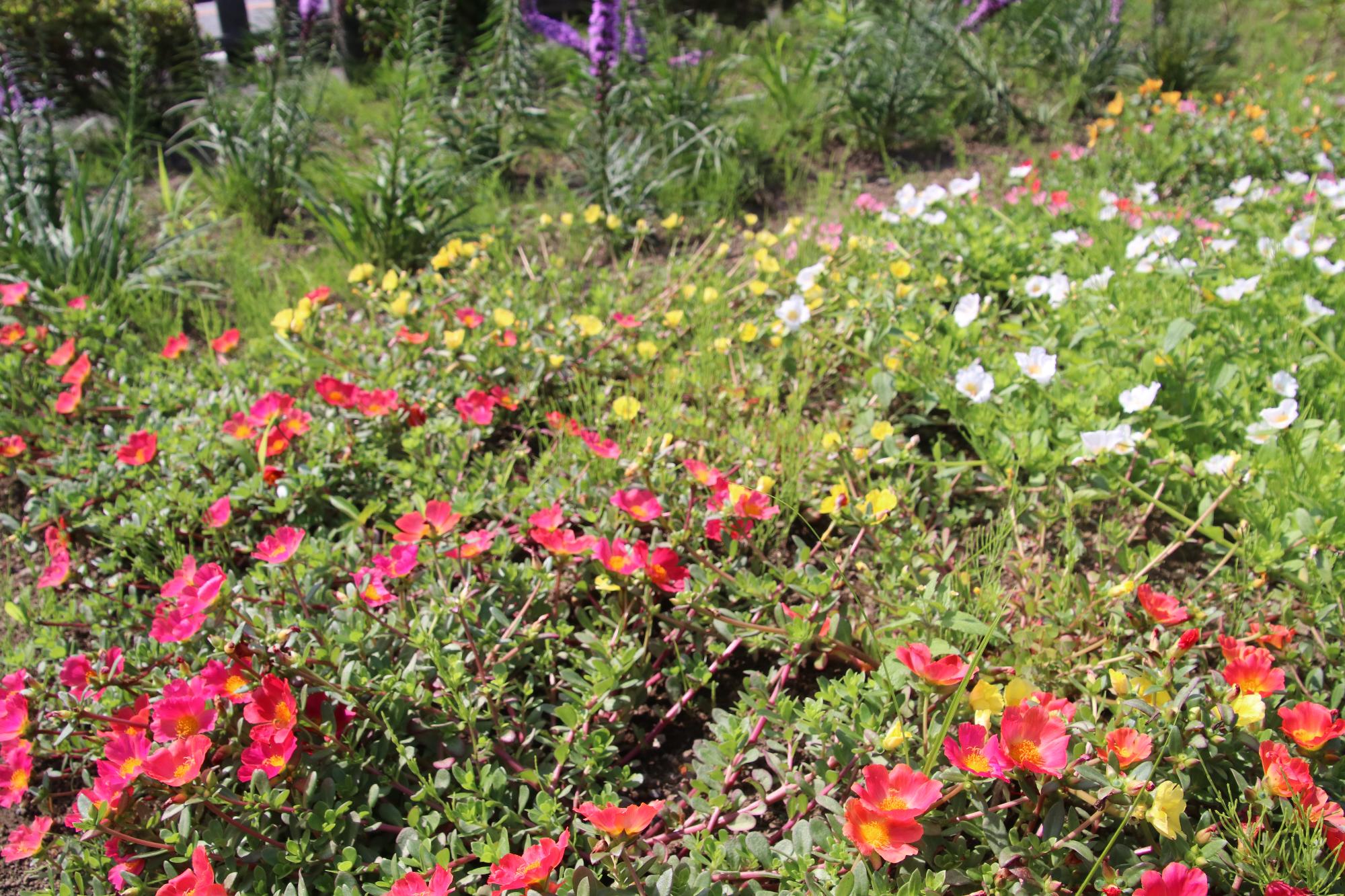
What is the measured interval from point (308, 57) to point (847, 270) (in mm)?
2859

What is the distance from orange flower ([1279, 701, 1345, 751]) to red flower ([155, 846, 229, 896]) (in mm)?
1563

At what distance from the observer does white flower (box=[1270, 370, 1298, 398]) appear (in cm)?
197

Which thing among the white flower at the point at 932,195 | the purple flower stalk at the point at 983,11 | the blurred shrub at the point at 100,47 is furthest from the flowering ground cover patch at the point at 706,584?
the blurred shrub at the point at 100,47

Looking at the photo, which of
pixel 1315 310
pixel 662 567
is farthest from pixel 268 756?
pixel 1315 310

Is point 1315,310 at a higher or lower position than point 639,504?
higher

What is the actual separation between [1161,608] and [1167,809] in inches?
15.3

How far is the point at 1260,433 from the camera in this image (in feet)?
6.48

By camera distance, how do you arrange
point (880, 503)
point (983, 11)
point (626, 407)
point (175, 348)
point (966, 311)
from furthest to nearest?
point (983, 11) → point (175, 348) → point (966, 311) → point (626, 407) → point (880, 503)

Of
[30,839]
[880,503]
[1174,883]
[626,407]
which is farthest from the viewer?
[626,407]

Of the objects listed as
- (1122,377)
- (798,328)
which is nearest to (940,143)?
(798,328)

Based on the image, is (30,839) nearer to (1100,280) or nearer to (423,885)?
(423,885)

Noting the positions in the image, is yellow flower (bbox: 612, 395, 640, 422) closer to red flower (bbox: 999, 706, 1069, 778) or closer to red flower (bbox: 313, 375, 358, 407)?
red flower (bbox: 313, 375, 358, 407)

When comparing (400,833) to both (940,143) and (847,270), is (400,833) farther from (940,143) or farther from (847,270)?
(940,143)

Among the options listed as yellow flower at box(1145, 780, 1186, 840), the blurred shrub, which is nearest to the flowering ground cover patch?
yellow flower at box(1145, 780, 1186, 840)
